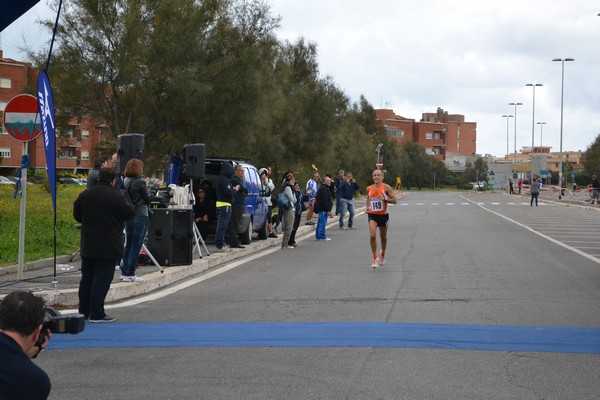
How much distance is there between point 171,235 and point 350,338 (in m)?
6.62

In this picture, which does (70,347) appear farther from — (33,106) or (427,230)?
(427,230)

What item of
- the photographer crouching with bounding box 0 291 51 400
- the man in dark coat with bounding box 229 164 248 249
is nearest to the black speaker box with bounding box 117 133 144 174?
the man in dark coat with bounding box 229 164 248 249

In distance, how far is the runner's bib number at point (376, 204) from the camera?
15898 millimetres

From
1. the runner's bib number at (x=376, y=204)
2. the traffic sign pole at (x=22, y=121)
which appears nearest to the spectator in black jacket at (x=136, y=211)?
the traffic sign pole at (x=22, y=121)

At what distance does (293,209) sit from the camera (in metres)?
20.5

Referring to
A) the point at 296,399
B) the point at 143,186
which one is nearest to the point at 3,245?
the point at 143,186

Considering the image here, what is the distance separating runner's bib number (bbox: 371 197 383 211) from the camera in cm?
1590

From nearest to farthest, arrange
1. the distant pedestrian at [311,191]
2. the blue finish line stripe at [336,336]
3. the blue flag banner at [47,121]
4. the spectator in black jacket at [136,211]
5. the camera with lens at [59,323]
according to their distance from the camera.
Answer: the camera with lens at [59,323] → the blue finish line stripe at [336,336] → the blue flag banner at [47,121] → the spectator in black jacket at [136,211] → the distant pedestrian at [311,191]

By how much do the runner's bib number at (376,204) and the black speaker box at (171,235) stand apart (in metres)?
3.32

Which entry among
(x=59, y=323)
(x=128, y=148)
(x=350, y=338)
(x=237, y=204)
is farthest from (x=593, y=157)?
(x=59, y=323)

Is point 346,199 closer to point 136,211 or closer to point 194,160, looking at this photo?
point 194,160

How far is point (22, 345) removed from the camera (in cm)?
339

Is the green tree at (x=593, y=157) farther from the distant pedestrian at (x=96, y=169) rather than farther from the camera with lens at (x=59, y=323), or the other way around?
the camera with lens at (x=59, y=323)

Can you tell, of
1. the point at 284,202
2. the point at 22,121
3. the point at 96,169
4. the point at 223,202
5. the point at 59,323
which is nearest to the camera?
the point at 59,323
